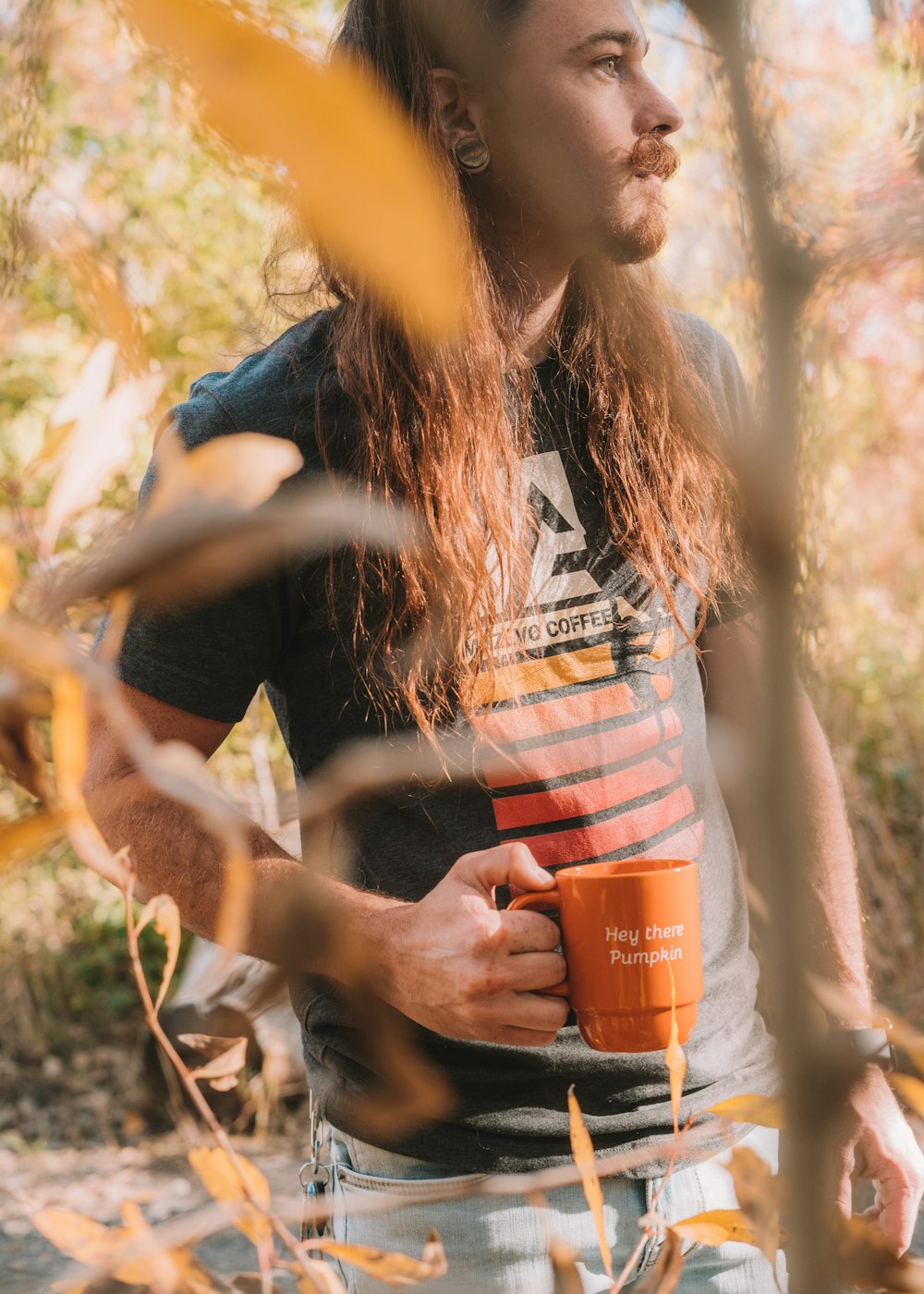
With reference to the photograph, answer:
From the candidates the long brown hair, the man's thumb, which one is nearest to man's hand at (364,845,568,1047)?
the man's thumb

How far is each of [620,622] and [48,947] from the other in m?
3.76

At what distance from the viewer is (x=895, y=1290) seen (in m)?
0.38

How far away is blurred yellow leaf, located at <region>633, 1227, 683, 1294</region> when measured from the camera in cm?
42

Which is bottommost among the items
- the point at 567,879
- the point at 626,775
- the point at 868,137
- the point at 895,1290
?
the point at 895,1290

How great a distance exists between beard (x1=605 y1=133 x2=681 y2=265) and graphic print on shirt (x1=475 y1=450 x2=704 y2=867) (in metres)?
0.31

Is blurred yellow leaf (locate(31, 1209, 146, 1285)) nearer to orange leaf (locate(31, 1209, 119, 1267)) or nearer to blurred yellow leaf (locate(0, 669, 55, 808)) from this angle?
orange leaf (locate(31, 1209, 119, 1267))

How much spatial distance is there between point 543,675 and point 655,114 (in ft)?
1.80

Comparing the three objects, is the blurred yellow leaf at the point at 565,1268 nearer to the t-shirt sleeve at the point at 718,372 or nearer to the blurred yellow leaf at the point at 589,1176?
the blurred yellow leaf at the point at 589,1176

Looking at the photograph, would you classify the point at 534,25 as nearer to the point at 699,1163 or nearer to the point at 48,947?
the point at 699,1163

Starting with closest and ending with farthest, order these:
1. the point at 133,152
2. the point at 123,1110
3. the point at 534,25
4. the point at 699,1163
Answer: the point at 534,25 → the point at 699,1163 → the point at 123,1110 → the point at 133,152

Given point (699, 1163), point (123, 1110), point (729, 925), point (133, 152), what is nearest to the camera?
point (699, 1163)

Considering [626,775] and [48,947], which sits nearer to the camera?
[626,775]

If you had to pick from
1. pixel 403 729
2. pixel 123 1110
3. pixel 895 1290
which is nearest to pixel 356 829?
pixel 403 729

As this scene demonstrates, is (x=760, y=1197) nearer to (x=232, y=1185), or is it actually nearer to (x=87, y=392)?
(x=232, y=1185)
